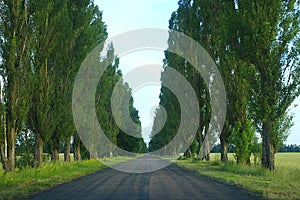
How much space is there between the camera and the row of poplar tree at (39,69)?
17953mm

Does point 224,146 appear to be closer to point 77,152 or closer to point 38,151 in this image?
point 77,152

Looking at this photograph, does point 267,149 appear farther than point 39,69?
No

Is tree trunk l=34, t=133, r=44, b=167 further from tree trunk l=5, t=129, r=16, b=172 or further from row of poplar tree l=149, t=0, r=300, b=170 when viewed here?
row of poplar tree l=149, t=0, r=300, b=170

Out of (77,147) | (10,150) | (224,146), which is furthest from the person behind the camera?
(77,147)

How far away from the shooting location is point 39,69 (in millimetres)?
21766

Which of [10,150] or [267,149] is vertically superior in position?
[10,150]

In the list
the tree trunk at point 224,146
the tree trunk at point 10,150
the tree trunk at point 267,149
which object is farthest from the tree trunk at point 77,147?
the tree trunk at point 267,149

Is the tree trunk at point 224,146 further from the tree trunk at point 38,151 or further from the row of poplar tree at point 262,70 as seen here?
the tree trunk at point 38,151

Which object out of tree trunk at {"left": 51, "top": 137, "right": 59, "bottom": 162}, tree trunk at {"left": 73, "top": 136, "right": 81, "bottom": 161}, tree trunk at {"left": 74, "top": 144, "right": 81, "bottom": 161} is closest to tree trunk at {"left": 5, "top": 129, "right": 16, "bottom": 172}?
tree trunk at {"left": 51, "top": 137, "right": 59, "bottom": 162}

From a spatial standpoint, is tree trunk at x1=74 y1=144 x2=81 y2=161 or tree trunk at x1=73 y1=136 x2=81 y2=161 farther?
tree trunk at x1=74 y1=144 x2=81 y2=161

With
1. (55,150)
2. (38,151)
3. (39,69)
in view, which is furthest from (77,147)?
(39,69)

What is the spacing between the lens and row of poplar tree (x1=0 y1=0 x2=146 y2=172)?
58.9 ft

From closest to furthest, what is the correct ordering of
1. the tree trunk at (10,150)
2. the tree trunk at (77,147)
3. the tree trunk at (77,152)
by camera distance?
the tree trunk at (10,150) < the tree trunk at (77,147) < the tree trunk at (77,152)

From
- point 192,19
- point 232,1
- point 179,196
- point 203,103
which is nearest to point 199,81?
point 203,103
